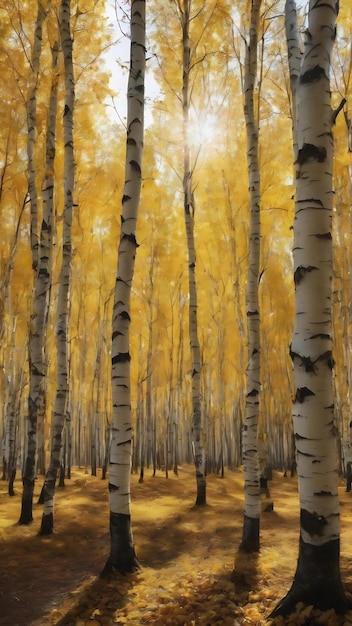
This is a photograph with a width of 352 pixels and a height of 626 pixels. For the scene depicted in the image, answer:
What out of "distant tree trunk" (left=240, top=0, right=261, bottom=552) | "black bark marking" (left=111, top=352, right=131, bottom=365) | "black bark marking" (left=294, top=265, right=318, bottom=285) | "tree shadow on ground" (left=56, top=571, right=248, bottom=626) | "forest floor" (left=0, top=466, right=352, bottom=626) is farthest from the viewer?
"distant tree trunk" (left=240, top=0, right=261, bottom=552)

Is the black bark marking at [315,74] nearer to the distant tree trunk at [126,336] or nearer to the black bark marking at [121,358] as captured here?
the distant tree trunk at [126,336]

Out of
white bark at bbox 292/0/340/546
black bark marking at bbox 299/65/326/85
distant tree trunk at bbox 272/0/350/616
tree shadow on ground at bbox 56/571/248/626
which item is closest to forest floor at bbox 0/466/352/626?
tree shadow on ground at bbox 56/571/248/626

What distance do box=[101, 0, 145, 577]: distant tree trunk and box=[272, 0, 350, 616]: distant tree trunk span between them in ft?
6.54

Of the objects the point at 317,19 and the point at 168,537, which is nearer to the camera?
the point at 317,19

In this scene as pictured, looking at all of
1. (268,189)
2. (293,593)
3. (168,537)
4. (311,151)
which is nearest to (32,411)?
(168,537)

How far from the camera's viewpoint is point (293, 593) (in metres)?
3.02

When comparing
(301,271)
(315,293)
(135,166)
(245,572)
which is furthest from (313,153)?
(245,572)

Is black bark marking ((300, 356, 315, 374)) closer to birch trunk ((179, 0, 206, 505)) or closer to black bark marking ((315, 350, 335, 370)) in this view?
black bark marking ((315, 350, 335, 370))

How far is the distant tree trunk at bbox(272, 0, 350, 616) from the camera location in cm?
292

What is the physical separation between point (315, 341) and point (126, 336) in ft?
7.51

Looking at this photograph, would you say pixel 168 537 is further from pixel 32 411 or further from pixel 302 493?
pixel 302 493

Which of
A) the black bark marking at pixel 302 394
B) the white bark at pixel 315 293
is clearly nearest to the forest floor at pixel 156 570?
the white bark at pixel 315 293

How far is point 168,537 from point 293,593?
400 cm

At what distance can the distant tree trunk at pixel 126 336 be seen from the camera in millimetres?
4645
